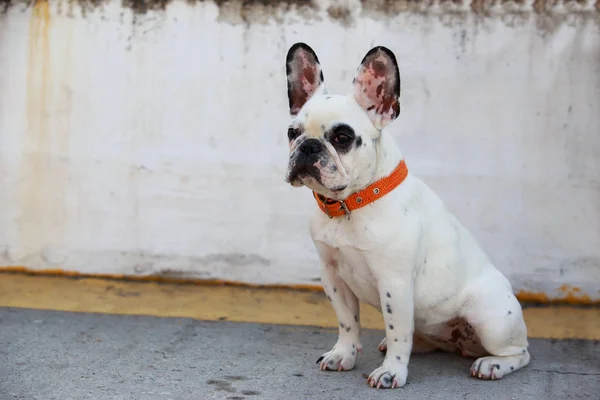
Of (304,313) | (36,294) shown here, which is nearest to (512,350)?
(304,313)

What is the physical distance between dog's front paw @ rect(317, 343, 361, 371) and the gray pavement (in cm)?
6

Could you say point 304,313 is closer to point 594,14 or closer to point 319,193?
point 319,193

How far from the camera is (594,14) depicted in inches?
253

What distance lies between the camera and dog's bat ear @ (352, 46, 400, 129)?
429 centimetres

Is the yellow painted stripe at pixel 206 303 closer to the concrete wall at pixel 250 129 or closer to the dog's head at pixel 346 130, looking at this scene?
the concrete wall at pixel 250 129

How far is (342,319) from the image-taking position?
465 cm

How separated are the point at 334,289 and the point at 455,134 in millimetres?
2428

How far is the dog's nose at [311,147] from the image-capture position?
4152mm

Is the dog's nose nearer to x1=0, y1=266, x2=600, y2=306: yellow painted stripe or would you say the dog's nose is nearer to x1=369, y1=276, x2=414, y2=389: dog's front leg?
x1=369, y1=276, x2=414, y2=389: dog's front leg

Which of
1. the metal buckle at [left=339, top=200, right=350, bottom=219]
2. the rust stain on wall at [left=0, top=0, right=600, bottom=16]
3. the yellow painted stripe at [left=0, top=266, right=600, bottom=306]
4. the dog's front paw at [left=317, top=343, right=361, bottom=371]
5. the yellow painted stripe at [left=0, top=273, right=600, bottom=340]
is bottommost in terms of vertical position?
the yellow painted stripe at [left=0, top=273, right=600, bottom=340]

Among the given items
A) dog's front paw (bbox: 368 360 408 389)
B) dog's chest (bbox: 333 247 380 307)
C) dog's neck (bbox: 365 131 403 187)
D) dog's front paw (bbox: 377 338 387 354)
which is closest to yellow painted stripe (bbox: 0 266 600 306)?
dog's front paw (bbox: 377 338 387 354)

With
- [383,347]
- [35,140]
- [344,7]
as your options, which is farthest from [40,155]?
[383,347]

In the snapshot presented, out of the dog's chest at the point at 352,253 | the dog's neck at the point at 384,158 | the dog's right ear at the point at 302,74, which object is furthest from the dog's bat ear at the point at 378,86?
the dog's chest at the point at 352,253

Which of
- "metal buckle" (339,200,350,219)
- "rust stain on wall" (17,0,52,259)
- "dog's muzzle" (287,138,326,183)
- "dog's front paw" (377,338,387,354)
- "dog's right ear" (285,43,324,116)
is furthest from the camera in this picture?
"rust stain on wall" (17,0,52,259)
